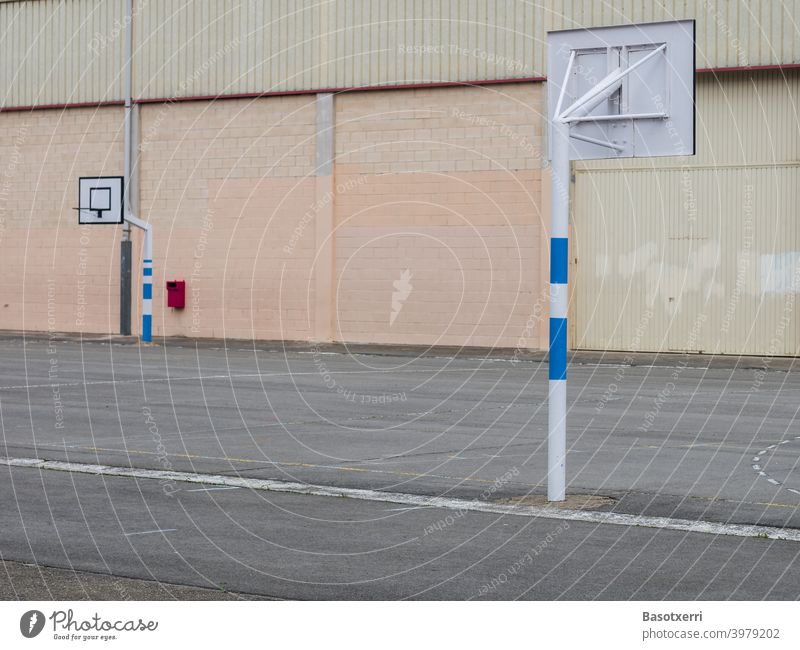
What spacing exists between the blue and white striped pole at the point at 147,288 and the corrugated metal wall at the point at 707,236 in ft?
31.1

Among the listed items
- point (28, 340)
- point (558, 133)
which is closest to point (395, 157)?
point (28, 340)

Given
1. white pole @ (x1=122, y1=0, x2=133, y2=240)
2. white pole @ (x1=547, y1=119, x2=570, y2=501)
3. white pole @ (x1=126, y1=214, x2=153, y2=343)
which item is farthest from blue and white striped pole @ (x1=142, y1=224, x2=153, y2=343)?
white pole @ (x1=547, y1=119, x2=570, y2=501)

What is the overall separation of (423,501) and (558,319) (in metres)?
1.66

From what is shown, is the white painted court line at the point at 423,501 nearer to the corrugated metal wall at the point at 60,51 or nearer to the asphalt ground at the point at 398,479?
the asphalt ground at the point at 398,479

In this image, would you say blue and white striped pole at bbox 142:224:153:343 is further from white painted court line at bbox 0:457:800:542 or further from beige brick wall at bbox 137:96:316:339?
white painted court line at bbox 0:457:800:542

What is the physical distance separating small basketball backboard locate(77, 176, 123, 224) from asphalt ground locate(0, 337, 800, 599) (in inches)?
476

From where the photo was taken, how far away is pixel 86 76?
119 ft

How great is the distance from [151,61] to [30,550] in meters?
28.1

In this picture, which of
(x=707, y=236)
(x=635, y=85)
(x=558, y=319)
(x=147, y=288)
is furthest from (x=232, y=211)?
(x=558, y=319)

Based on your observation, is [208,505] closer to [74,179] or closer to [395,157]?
[395,157]

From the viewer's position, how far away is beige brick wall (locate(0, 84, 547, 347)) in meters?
31.0

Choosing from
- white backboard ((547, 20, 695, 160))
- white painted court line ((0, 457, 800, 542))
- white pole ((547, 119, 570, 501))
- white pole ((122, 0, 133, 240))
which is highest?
white pole ((122, 0, 133, 240))

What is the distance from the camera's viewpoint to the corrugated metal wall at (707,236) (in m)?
28.7

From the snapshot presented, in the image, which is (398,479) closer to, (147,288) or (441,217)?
(441,217)
